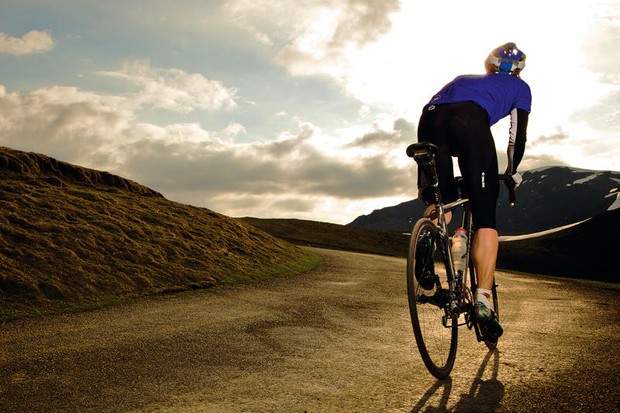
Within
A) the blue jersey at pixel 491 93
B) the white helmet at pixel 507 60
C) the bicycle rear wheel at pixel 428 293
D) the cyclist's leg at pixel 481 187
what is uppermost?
the white helmet at pixel 507 60

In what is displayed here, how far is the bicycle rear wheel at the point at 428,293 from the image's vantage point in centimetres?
417

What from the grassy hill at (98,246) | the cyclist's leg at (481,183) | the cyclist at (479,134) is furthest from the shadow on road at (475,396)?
the grassy hill at (98,246)

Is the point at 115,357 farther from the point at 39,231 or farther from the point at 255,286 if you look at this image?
the point at 39,231

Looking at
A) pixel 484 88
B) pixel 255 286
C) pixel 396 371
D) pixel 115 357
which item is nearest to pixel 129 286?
pixel 255 286

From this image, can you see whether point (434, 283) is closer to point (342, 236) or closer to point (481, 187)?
point (481, 187)

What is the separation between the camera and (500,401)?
3812 mm

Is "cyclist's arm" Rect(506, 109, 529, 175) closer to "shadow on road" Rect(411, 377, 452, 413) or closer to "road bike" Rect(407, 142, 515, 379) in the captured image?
"road bike" Rect(407, 142, 515, 379)

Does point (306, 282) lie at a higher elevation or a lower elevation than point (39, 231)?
lower

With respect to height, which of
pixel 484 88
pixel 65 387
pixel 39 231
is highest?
pixel 484 88

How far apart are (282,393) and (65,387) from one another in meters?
1.93

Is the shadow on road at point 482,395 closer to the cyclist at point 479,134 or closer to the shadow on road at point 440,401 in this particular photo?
the shadow on road at point 440,401

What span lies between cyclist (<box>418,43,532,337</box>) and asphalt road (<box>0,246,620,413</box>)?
0.81 meters

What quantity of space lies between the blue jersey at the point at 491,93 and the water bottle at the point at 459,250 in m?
1.13

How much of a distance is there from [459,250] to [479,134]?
3.69ft
